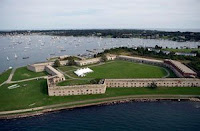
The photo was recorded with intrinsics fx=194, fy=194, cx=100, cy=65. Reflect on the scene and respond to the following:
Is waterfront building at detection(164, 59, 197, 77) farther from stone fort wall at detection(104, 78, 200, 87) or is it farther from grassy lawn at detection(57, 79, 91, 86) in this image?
grassy lawn at detection(57, 79, 91, 86)

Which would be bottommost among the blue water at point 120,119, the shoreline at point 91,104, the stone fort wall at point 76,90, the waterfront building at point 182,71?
the blue water at point 120,119

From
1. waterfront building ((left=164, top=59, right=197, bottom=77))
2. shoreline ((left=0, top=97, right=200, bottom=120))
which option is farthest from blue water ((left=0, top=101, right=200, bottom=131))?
waterfront building ((left=164, top=59, right=197, bottom=77))

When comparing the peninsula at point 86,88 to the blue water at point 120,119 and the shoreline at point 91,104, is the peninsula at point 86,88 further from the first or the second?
the blue water at point 120,119

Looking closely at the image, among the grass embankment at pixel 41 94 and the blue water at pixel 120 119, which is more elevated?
the grass embankment at pixel 41 94

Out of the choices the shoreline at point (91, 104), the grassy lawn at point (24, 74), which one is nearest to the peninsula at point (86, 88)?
the grassy lawn at point (24, 74)

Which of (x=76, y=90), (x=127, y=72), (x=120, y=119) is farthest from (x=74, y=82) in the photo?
(x=120, y=119)

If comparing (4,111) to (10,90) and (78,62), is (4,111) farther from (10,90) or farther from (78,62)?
(78,62)
